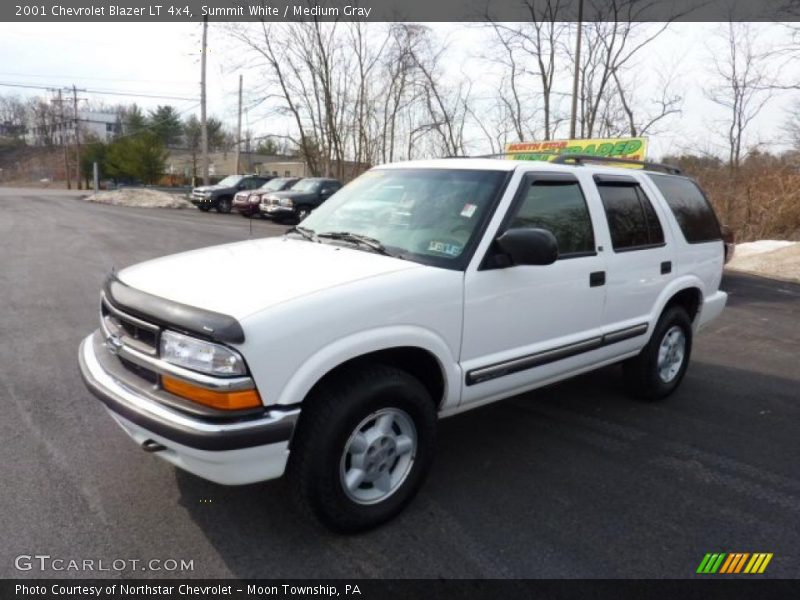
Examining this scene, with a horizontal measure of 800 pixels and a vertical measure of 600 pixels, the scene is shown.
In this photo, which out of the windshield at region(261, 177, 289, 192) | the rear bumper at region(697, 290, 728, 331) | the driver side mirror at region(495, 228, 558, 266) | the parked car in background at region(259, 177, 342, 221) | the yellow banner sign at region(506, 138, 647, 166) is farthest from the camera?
the windshield at region(261, 177, 289, 192)

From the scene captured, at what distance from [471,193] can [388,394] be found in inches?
52.7

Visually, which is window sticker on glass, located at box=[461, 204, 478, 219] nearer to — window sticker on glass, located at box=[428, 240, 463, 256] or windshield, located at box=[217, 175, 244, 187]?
window sticker on glass, located at box=[428, 240, 463, 256]

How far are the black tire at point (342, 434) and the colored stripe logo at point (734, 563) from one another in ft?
4.70

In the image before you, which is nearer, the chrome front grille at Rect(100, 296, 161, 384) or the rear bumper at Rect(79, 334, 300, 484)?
the rear bumper at Rect(79, 334, 300, 484)

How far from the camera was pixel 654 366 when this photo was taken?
455 cm

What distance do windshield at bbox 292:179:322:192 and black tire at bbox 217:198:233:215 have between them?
4961 millimetres

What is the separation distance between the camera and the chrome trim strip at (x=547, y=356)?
10.4 feet

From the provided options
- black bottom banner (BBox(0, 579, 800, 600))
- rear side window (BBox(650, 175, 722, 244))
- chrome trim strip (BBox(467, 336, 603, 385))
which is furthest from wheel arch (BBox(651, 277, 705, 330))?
black bottom banner (BBox(0, 579, 800, 600))

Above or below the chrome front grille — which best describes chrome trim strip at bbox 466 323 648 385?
below

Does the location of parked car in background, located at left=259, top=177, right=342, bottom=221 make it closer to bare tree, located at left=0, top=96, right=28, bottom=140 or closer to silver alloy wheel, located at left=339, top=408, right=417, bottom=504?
silver alloy wheel, located at left=339, top=408, right=417, bottom=504

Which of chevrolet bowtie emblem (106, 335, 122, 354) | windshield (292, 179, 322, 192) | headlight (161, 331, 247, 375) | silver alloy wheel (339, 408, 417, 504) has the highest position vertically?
windshield (292, 179, 322, 192)

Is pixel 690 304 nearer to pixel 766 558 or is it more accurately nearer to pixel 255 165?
pixel 766 558

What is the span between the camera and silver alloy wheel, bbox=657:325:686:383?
4.65 m

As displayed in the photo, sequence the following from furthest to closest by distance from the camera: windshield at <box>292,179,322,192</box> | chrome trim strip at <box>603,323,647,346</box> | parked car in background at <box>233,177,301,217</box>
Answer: parked car in background at <box>233,177,301,217</box>, windshield at <box>292,179,322,192</box>, chrome trim strip at <box>603,323,647,346</box>
